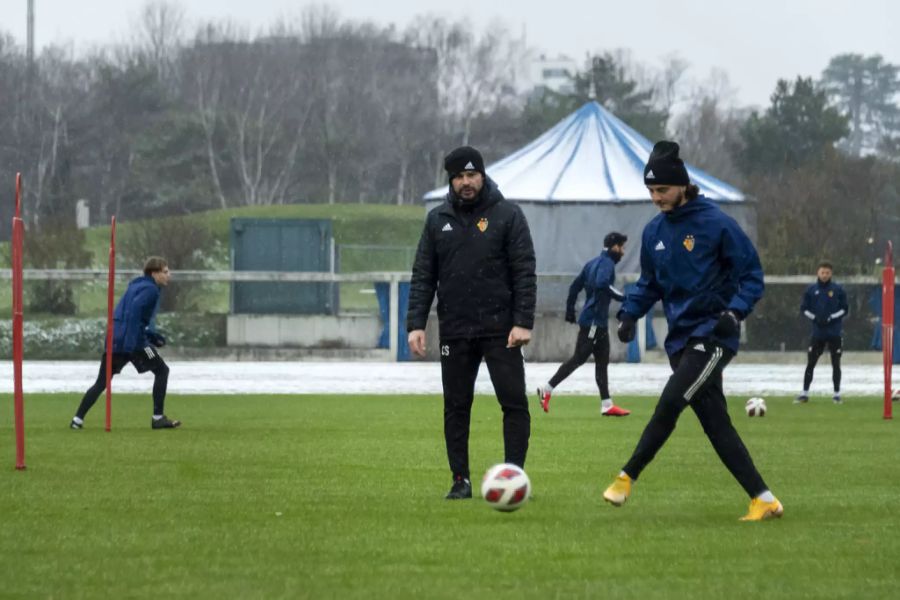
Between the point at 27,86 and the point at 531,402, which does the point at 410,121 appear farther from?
the point at 531,402

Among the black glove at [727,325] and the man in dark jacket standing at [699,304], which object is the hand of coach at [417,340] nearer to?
the man in dark jacket standing at [699,304]

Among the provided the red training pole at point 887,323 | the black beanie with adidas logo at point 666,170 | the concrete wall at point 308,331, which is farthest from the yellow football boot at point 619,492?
the concrete wall at point 308,331

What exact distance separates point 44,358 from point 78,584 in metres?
30.3

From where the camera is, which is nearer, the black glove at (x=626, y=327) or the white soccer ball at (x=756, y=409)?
the black glove at (x=626, y=327)

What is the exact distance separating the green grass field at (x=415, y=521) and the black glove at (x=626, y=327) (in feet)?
3.08

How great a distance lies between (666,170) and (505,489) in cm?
184

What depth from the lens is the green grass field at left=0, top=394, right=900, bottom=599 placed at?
7.85m

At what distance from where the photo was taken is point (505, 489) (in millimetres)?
9883

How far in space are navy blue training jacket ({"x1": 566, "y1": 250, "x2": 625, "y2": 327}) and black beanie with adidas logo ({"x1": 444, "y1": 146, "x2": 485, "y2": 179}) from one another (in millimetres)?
9543

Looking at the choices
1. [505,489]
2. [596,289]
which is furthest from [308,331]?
[505,489]

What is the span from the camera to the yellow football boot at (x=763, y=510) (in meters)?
9.98

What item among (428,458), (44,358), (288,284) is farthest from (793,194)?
(428,458)

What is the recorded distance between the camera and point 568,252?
43406mm

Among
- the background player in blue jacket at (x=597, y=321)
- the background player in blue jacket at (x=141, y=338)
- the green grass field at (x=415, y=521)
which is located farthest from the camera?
the background player in blue jacket at (x=597, y=321)
